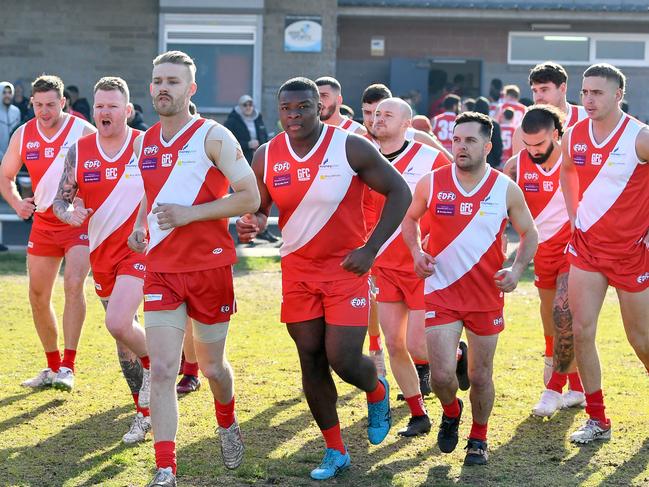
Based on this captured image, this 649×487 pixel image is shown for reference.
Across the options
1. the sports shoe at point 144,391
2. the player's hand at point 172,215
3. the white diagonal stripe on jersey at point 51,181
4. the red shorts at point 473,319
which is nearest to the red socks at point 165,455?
the player's hand at point 172,215

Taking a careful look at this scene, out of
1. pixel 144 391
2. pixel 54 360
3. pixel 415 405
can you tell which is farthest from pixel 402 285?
pixel 54 360

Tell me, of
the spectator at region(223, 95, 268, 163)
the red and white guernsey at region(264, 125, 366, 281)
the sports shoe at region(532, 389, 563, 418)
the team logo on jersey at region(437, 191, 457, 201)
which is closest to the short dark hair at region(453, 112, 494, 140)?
the team logo on jersey at region(437, 191, 457, 201)

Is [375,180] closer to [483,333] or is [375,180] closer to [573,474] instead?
[483,333]

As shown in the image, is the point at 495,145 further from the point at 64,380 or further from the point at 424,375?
the point at 64,380

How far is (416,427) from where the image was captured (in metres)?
7.83

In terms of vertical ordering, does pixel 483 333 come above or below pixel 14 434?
above

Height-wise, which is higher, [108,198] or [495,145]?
[495,145]

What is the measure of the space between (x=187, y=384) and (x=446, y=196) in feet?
10.1

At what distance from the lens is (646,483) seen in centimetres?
673

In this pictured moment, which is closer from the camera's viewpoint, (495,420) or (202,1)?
(495,420)

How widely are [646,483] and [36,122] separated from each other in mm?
5533

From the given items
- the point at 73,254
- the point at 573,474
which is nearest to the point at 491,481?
the point at 573,474

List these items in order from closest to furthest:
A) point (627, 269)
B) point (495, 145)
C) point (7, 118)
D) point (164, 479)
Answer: point (164, 479), point (627, 269), point (495, 145), point (7, 118)

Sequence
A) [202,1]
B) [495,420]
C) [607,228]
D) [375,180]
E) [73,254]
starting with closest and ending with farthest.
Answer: [375,180] → [607,228] → [495,420] → [73,254] → [202,1]
